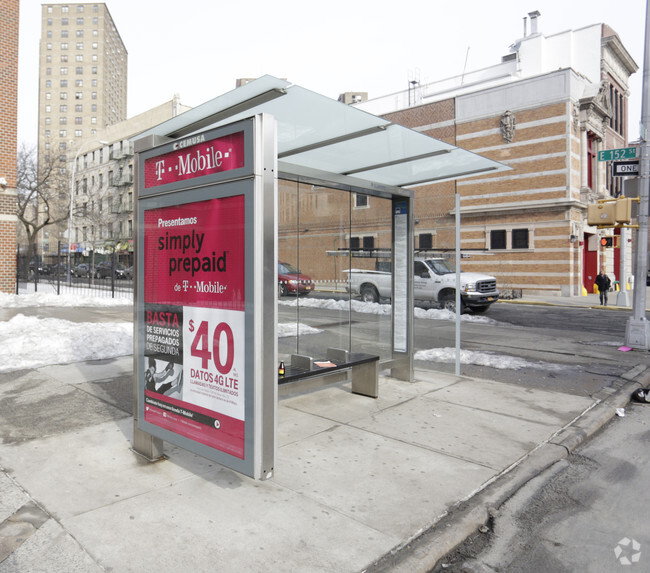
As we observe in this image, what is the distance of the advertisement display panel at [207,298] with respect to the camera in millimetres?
3182

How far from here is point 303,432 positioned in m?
4.97

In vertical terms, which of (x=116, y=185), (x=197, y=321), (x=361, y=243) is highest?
(x=116, y=185)

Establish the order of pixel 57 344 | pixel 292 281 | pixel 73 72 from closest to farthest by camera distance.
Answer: pixel 292 281 → pixel 57 344 → pixel 73 72

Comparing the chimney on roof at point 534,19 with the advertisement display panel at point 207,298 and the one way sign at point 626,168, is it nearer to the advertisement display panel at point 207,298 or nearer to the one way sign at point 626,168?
the one way sign at point 626,168

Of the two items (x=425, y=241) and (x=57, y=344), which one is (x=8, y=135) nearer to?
(x=57, y=344)

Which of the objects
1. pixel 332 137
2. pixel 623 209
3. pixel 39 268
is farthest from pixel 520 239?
pixel 332 137

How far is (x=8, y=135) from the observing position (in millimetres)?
17516

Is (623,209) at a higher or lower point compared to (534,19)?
lower

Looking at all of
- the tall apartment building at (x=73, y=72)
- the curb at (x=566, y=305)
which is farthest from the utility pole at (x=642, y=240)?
the tall apartment building at (x=73, y=72)

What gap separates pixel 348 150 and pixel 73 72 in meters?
114

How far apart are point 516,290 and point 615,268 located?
1219 centimetres

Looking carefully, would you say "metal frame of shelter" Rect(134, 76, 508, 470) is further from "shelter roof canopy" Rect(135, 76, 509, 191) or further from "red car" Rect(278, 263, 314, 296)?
"red car" Rect(278, 263, 314, 296)

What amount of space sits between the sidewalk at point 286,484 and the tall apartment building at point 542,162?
914 inches

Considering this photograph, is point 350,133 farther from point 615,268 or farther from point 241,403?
point 615,268
